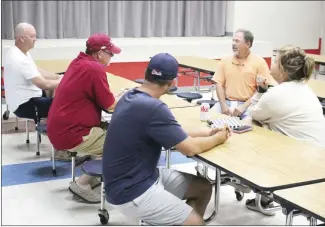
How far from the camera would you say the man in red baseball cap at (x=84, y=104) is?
3.56 m

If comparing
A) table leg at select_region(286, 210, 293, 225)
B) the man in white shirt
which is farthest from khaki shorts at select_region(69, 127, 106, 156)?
table leg at select_region(286, 210, 293, 225)

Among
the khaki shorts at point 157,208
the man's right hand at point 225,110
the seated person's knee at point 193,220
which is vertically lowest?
the seated person's knee at point 193,220

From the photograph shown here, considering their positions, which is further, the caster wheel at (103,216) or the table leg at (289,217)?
the caster wheel at (103,216)

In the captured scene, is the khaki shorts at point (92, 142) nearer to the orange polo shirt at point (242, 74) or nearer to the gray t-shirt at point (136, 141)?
the gray t-shirt at point (136, 141)

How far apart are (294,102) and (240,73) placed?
1.38 meters

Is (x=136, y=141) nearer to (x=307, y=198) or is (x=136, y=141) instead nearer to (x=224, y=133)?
(x=224, y=133)

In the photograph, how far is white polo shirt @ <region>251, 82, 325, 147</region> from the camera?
3.00 m

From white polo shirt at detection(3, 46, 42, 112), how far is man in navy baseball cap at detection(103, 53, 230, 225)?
221 centimetres

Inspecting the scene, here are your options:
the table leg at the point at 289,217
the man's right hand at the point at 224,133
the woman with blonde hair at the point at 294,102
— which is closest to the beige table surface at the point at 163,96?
the woman with blonde hair at the point at 294,102

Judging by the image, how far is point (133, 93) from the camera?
8.16ft

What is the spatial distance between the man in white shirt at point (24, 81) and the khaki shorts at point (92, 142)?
3.20ft

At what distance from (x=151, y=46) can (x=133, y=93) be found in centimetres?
555

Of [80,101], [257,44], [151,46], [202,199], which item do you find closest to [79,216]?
[80,101]

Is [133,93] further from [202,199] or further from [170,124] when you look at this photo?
[202,199]
